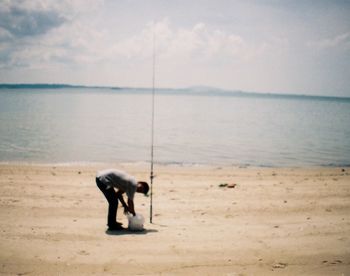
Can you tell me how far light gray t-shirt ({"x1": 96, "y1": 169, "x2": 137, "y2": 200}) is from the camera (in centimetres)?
650

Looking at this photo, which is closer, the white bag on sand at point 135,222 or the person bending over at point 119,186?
the person bending over at point 119,186

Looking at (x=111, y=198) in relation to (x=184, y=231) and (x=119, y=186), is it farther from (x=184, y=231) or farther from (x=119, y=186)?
(x=184, y=231)

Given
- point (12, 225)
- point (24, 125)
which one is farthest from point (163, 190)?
point (24, 125)

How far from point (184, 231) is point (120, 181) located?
1768mm

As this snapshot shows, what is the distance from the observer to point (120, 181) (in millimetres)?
6598

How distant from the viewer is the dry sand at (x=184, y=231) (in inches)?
210

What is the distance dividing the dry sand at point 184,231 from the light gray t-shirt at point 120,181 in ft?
3.09

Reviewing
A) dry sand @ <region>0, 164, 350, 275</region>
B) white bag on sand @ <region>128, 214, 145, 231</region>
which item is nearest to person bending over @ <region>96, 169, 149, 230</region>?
white bag on sand @ <region>128, 214, 145, 231</region>

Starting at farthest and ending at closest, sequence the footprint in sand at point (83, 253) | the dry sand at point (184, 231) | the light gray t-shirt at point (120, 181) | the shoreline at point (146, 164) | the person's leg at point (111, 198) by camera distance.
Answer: the shoreline at point (146, 164) < the person's leg at point (111, 198) < the light gray t-shirt at point (120, 181) < the footprint in sand at point (83, 253) < the dry sand at point (184, 231)

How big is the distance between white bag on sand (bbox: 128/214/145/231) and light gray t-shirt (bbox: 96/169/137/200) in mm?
520

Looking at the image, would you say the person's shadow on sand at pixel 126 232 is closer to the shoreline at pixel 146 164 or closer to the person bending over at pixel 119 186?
the person bending over at pixel 119 186

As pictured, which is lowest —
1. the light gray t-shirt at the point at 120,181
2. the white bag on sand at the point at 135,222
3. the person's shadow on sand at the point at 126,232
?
the person's shadow on sand at the point at 126,232

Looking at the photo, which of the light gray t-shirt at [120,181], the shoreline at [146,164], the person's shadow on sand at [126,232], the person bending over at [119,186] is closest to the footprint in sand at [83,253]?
the person's shadow on sand at [126,232]

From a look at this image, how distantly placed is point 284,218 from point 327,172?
9.70 m
